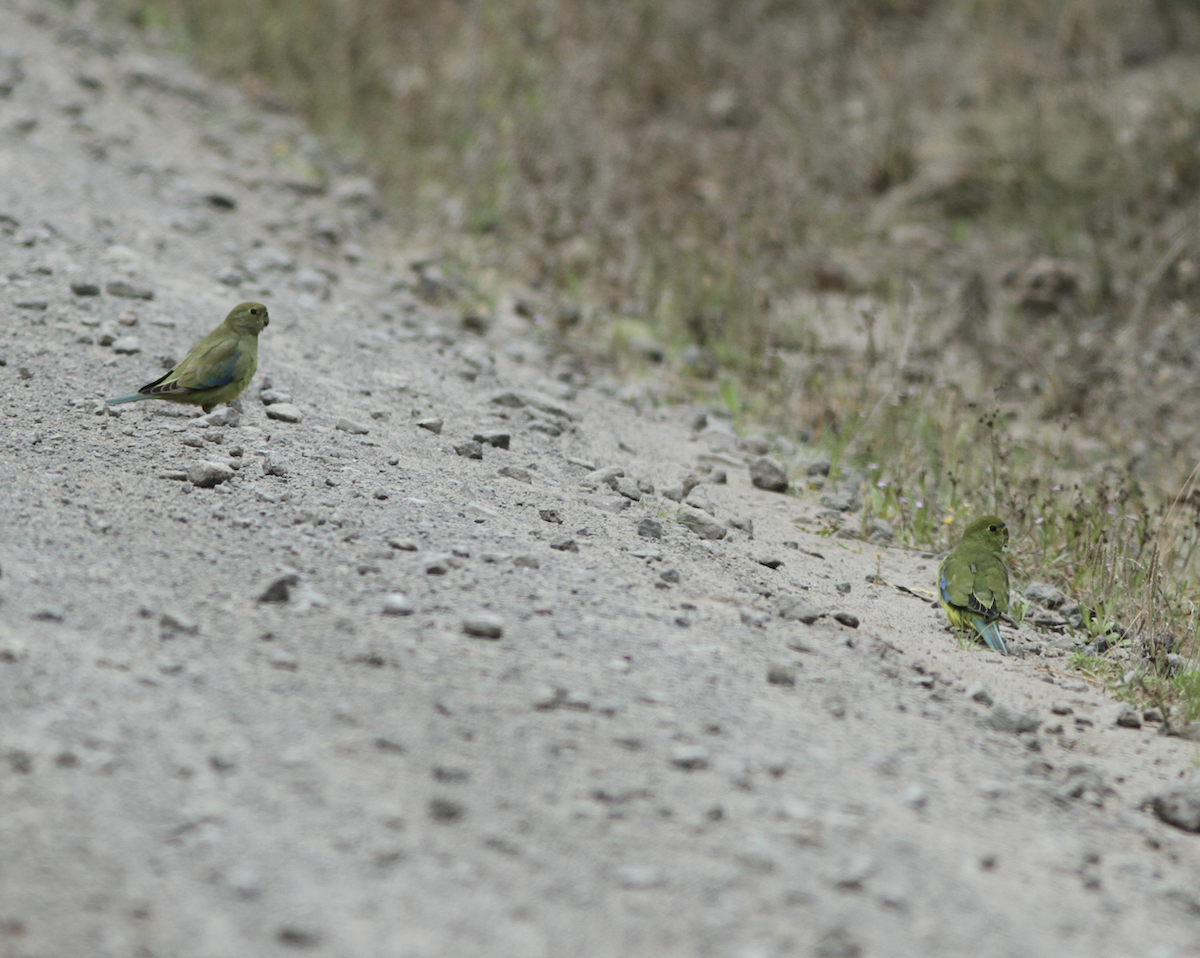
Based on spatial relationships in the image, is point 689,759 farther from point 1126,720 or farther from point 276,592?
point 1126,720

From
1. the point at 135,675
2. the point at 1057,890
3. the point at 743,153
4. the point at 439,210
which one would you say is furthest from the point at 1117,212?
the point at 135,675

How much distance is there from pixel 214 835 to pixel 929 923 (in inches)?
56.8

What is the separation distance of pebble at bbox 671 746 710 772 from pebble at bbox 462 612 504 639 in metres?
0.64

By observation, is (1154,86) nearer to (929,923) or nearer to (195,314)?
(195,314)

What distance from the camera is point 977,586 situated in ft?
13.5

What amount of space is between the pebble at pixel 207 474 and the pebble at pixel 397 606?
0.93 meters

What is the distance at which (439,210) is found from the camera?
823 cm

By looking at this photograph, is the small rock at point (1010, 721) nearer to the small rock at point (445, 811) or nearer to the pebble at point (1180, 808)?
the pebble at point (1180, 808)

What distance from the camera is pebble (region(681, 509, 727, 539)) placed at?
4.47 metres

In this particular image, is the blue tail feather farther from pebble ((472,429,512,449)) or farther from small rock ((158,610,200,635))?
small rock ((158,610,200,635))

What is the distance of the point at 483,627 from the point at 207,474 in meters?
1.24

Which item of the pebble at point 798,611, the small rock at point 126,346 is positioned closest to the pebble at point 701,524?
the pebble at point 798,611

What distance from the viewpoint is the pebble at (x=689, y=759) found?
2844mm

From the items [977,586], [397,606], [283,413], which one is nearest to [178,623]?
[397,606]
